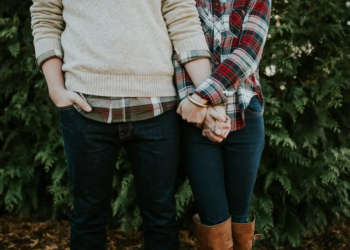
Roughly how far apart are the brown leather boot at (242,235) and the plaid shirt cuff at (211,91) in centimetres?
60

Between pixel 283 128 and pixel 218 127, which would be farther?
pixel 283 128

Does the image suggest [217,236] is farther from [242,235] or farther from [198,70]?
[198,70]

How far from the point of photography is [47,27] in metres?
1.59

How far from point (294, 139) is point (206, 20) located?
1362mm

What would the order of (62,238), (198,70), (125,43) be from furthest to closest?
1. (62,238)
2. (198,70)
3. (125,43)

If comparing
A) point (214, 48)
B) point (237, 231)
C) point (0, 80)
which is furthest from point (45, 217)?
point (214, 48)

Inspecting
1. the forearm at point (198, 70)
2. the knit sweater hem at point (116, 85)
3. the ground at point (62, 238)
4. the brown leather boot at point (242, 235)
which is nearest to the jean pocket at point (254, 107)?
the forearm at point (198, 70)

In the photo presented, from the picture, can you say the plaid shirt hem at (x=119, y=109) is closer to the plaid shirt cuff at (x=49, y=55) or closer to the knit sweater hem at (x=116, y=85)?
the knit sweater hem at (x=116, y=85)

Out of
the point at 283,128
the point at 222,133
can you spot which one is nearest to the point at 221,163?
the point at 222,133

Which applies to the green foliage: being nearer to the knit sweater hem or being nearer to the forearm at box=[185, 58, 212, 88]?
the forearm at box=[185, 58, 212, 88]

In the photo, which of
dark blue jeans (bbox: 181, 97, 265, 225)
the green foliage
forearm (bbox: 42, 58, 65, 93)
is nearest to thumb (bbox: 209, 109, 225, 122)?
dark blue jeans (bbox: 181, 97, 265, 225)

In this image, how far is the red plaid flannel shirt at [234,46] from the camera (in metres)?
1.49

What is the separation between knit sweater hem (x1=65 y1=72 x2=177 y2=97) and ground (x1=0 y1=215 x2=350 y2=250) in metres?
1.68

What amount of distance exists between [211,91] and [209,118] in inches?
4.5
